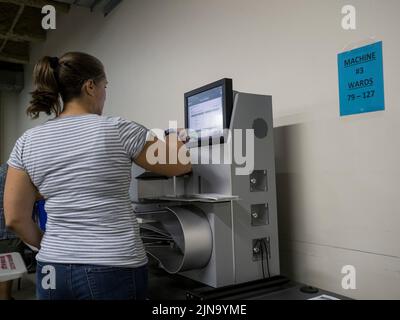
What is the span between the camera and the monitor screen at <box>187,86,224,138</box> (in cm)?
121

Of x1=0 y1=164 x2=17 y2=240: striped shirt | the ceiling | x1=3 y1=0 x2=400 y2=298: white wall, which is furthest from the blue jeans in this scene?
the ceiling

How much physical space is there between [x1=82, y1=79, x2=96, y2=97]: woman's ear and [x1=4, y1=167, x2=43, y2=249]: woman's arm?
28 centimetres

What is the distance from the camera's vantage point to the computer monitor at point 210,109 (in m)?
1.18

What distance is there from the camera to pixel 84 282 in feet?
2.96

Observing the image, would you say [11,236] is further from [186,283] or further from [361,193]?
[361,193]

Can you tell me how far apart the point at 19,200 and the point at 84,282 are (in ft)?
0.98

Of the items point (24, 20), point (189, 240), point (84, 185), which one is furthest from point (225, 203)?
point (24, 20)

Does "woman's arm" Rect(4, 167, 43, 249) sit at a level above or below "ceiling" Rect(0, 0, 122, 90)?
below

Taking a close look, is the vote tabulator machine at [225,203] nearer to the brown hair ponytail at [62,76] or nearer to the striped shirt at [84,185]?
the striped shirt at [84,185]

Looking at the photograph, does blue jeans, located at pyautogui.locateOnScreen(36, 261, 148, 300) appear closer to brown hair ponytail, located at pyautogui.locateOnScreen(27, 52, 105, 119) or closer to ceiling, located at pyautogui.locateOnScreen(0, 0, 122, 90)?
brown hair ponytail, located at pyautogui.locateOnScreen(27, 52, 105, 119)

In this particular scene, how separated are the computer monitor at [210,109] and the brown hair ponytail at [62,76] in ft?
1.33

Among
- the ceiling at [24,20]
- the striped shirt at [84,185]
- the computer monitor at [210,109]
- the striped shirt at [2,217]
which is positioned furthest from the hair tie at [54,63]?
the ceiling at [24,20]
